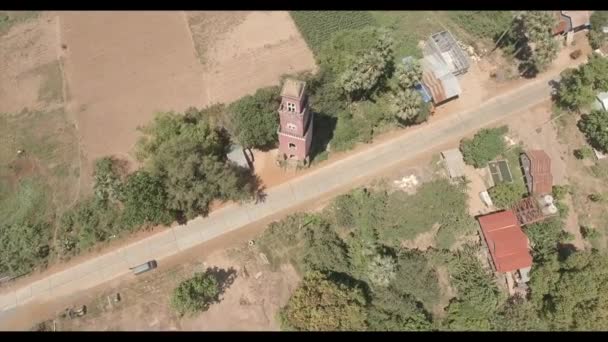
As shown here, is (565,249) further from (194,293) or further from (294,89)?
(194,293)

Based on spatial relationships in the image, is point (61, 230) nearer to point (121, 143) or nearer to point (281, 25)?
point (121, 143)

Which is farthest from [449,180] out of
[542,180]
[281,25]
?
[281,25]

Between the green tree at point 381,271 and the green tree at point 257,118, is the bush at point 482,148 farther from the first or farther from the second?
the green tree at point 257,118

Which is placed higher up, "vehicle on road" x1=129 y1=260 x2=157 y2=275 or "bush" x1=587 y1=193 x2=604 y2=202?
"bush" x1=587 y1=193 x2=604 y2=202

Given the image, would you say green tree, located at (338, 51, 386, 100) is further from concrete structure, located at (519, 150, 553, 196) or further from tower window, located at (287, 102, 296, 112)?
concrete structure, located at (519, 150, 553, 196)

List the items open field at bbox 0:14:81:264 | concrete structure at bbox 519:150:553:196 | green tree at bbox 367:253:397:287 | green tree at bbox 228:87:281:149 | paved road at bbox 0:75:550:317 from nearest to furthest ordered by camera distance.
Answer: green tree at bbox 367:253:397:287 < paved road at bbox 0:75:550:317 < green tree at bbox 228:87:281:149 < open field at bbox 0:14:81:264 < concrete structure at bbox 519:150:553:196

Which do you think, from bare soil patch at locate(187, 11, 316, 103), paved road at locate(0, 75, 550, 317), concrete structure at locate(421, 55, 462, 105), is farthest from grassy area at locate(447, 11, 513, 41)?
bare soil patch at locate(187, 11, 316, 103)

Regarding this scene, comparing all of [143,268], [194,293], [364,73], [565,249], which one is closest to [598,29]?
[565,249]
